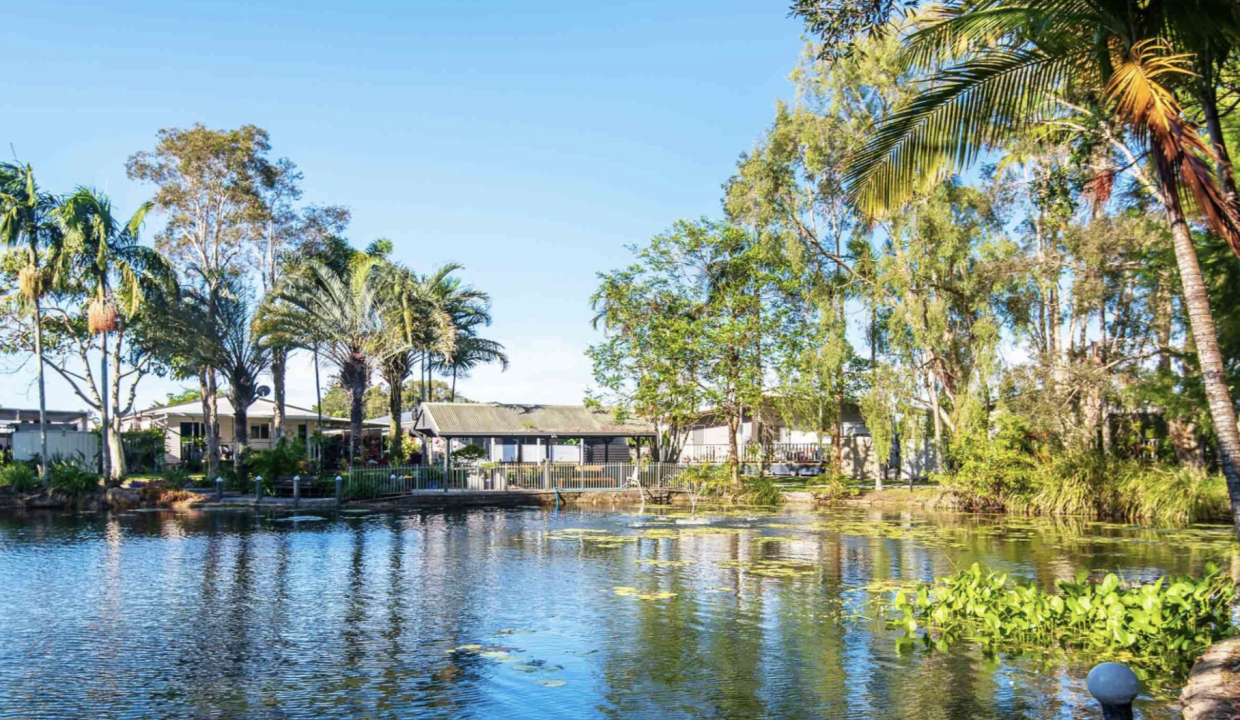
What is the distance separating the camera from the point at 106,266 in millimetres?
34875

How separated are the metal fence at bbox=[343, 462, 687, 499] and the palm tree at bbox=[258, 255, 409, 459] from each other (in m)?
3.23

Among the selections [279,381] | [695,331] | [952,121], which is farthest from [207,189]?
[952,121]

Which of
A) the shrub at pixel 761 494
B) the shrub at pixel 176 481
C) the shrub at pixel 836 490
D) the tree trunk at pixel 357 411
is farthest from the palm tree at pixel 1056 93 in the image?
the shrub at pixel 176 481

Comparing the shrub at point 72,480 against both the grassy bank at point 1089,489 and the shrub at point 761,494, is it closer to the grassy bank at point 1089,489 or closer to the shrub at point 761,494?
the shrub at point 761,494

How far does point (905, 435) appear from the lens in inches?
1255

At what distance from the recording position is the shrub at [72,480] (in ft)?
106

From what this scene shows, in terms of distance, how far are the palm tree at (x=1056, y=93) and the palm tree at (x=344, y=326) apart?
28834 mm

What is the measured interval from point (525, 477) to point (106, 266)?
17235 millimetres

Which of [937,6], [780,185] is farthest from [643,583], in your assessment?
[780,185]

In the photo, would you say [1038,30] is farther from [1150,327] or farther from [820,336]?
[820,336]

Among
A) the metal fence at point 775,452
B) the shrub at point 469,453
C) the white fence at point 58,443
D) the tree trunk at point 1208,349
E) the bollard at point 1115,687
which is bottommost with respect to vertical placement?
the metal fence at point 775,452

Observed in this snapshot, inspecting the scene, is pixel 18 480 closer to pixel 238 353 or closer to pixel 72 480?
pixel 72 480

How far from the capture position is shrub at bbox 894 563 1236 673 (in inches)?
400

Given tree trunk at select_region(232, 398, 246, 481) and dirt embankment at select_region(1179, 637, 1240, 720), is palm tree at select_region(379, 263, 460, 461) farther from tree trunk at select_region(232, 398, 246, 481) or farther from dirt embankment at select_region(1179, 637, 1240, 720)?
dirt embankment at select_region(1179, 637, 1240, 720)
